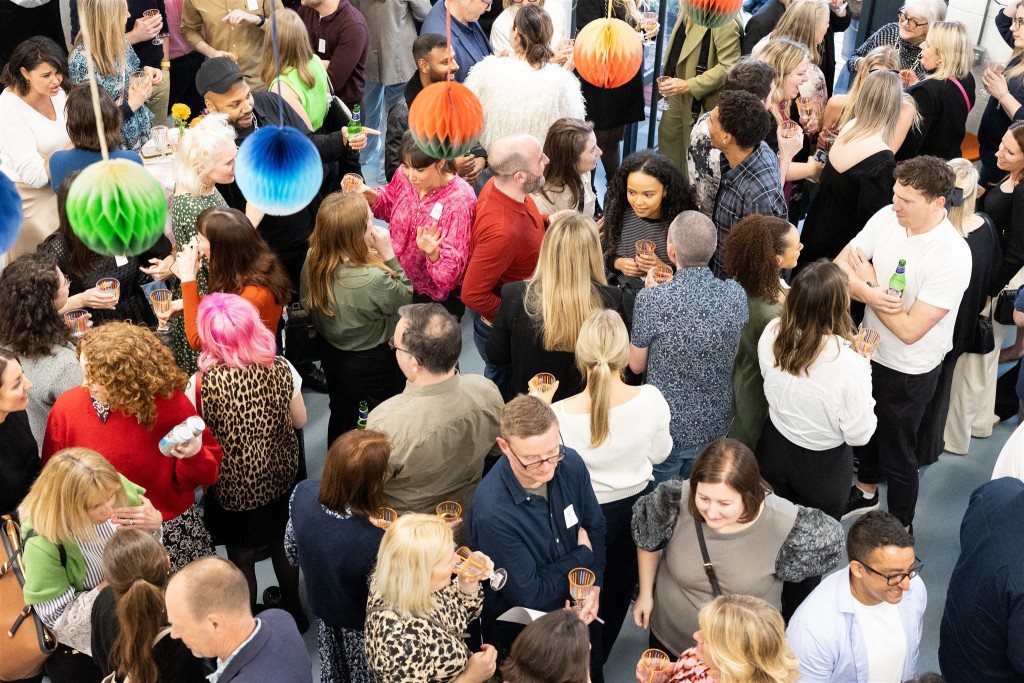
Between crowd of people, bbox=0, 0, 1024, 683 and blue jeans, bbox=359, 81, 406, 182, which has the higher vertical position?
crowd of people, bbox=0, 0, 1024, 683

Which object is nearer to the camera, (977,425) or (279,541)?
(279,541)

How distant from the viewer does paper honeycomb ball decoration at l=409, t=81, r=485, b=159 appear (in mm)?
2832

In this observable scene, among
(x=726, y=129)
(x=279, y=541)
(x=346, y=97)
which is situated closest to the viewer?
(x=279, y=541)

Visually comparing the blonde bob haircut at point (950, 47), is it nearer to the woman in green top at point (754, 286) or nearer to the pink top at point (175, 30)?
the woman in green top at point (754, 286)

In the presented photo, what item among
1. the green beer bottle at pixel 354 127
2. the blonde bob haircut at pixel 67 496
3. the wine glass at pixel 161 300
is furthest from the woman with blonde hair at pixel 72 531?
the green beer bottle at pixel 354 127

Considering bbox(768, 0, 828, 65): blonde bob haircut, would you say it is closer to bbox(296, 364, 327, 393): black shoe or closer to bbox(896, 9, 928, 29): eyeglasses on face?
bbox(896, 9, 928, 29): eyeglasses on face

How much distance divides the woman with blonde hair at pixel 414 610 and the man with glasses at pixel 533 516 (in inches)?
10.0

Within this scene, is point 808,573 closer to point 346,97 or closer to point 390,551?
point 390,551

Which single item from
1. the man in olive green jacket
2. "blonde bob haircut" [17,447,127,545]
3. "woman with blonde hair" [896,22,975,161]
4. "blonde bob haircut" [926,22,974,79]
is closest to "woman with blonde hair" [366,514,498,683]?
"blonde bob haircut" [17,447,127,545]

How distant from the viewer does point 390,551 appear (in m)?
2.72

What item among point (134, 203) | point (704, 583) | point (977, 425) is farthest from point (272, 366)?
point (977, 425)

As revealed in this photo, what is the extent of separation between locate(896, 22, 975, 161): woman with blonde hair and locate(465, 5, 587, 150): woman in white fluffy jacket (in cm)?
195

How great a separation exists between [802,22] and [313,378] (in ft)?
11.2

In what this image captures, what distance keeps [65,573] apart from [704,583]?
77.0 inches
